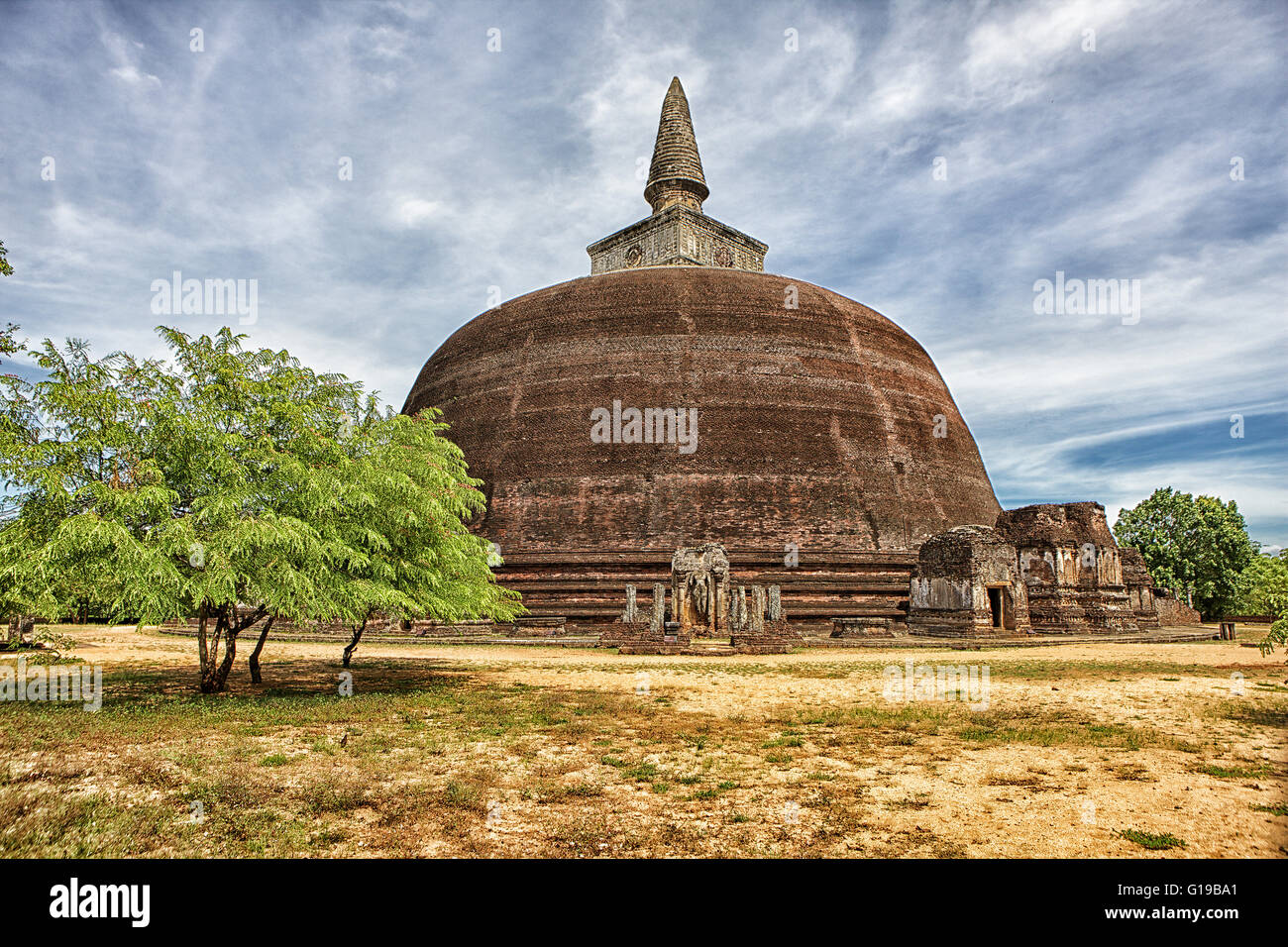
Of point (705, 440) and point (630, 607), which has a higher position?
point (705, 440)

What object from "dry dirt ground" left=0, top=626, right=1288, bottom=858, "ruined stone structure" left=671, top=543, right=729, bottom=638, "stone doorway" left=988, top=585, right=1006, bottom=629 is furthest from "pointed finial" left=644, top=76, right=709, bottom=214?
"dry dirt ground" left=0, top=626, right=1288, bottom=858

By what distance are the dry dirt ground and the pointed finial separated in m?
30.8

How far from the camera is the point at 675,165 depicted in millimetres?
37312

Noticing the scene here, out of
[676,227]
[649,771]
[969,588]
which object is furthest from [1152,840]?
[676,227]

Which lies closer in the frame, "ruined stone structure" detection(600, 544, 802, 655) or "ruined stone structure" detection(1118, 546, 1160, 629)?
"ruined stone structure" detection(600, 544, 802, 655)

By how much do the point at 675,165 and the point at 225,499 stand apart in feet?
108

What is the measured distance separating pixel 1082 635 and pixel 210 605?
22.8 meters

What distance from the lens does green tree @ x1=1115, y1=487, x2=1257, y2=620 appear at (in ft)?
121

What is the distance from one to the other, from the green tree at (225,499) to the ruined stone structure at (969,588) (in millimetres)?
16351

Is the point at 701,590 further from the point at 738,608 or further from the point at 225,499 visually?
the point at 225,499

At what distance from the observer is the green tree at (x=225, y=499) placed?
8828mm

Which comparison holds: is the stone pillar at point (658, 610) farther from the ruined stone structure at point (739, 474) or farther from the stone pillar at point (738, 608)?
the stone pillar at point (738, 608)

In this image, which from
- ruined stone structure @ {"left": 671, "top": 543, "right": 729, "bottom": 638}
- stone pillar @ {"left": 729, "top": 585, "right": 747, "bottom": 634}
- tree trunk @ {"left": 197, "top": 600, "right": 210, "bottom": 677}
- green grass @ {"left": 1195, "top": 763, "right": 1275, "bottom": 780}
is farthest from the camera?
ruined stone structure @ {"left": 671, "top": 543, "right": 729, "bottom": 638}

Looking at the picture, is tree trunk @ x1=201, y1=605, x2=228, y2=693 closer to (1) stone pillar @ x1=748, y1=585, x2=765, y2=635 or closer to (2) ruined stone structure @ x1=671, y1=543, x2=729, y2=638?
(1) stone pillar @ x1=748, y1=585, x2=765, y2=635
